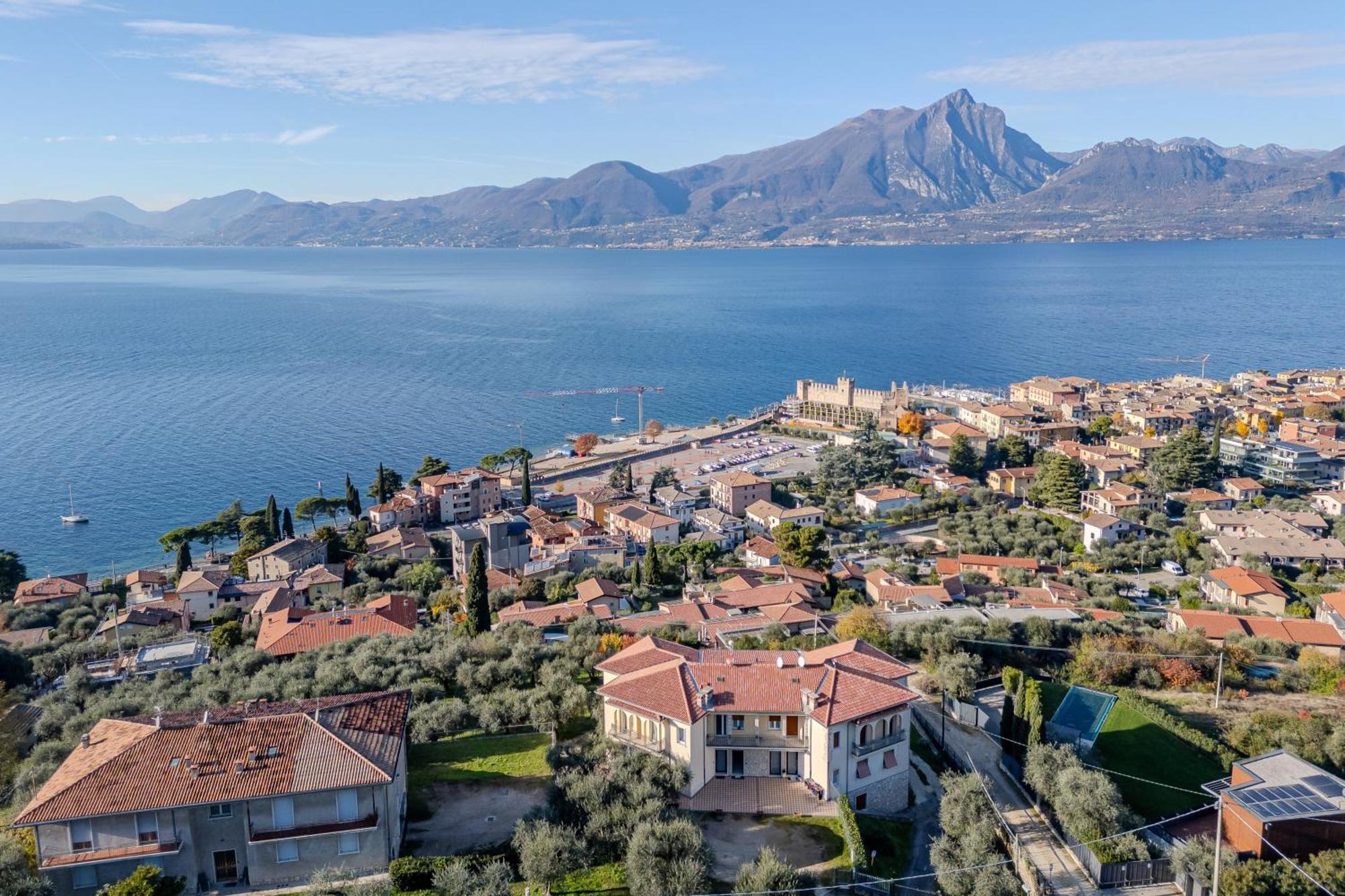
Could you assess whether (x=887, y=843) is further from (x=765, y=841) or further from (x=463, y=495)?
(x=463, y=495)

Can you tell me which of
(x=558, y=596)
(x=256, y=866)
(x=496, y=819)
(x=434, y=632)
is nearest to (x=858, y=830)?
(x=496, y=819)

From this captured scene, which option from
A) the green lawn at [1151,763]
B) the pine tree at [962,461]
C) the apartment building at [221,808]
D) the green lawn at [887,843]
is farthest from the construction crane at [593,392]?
the apartment building at [221,808]

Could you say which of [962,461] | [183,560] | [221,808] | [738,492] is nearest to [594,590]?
[738,492]

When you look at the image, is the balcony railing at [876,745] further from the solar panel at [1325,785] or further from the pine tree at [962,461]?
the pine tree at [962,461]

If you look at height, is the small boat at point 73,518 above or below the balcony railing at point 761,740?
below

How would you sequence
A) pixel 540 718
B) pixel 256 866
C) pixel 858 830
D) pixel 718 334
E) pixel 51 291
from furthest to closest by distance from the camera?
pixel 51 291 → pixel 718 334 → pixel 540 718 → pixel 858 830 → pixel 256 866

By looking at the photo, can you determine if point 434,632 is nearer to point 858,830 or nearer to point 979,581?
point 858,830
